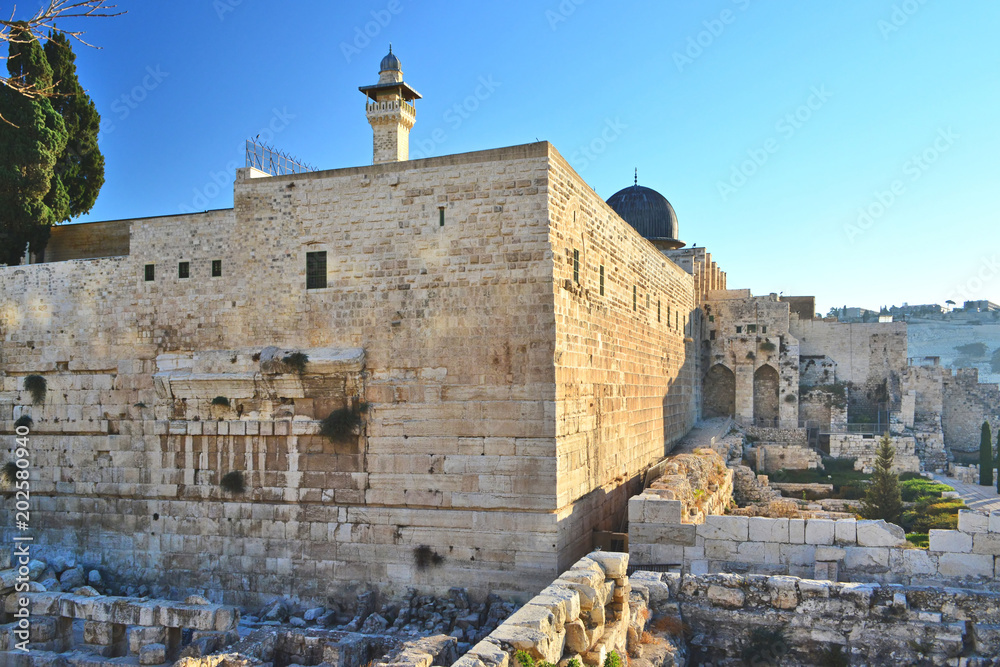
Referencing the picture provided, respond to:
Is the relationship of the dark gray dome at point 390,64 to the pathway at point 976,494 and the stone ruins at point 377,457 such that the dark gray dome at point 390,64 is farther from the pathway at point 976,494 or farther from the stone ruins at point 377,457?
the pathway at point 976,494

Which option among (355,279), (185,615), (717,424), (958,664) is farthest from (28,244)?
(717,424)

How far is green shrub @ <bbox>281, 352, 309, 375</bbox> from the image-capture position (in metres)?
10.5

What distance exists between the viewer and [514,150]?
9.84 meters

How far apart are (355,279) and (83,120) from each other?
35.5 feet

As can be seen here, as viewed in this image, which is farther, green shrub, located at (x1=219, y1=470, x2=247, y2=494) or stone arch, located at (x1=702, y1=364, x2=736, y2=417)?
stone arch, located at (x1=702, y1=364, x2=736, y2=417)

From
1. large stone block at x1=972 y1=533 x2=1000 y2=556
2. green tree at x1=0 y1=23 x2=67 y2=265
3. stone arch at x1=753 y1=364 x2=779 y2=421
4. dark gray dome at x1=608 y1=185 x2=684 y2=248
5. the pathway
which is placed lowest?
the pathway

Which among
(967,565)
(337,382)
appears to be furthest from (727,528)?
(337,382)

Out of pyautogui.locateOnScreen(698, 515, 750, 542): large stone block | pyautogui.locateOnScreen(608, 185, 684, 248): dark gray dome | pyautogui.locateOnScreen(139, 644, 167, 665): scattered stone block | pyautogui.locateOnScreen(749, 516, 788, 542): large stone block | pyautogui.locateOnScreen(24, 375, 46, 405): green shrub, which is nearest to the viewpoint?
pyautogui.locateOnScreen(139, 644, 167, 665): scattered stone block

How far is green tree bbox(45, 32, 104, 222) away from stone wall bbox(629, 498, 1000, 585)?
13957mm

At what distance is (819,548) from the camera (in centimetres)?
923

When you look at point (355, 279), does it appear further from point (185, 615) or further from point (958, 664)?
point (958, 664)

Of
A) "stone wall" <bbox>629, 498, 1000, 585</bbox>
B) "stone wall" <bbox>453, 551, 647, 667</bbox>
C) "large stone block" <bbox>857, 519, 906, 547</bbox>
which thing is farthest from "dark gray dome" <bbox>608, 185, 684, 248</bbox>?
"stone wall" <bbox>453, 551, 647, 667</bbox>

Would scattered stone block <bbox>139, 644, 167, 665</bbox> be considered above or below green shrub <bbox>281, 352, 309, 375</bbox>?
below

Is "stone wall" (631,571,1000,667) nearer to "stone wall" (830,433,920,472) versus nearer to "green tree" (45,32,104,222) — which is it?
"green tree" (45,32,104,222)
